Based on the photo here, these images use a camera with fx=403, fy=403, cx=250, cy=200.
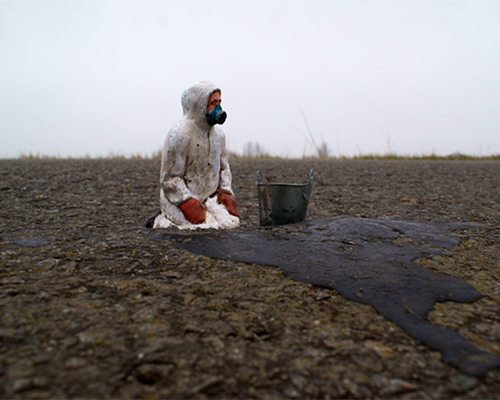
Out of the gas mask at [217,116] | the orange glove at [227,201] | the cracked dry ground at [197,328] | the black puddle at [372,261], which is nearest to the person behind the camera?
the cracked dry ground at [197,328]

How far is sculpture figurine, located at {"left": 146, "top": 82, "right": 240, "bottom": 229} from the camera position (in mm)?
3428

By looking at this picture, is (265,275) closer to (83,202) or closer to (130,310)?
(130,310)

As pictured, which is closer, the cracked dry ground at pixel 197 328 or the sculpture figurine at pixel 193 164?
the cracked dry ground at pixel 197 328

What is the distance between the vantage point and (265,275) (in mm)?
2463

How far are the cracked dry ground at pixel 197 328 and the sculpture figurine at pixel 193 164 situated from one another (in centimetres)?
34

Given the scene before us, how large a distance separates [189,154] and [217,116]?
1.36 ft

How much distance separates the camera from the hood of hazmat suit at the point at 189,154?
135 inches

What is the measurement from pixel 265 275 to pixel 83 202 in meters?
3.50

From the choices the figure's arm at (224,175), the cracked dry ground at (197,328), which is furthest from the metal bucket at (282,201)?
the cracked dry ground at (197,328)

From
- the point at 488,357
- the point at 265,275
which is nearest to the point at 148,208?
the point at 265,275

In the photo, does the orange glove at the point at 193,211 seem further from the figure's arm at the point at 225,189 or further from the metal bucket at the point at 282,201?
the metal bucket at the point at 282,201

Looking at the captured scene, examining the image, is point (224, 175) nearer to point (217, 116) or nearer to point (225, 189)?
point (225, 189)

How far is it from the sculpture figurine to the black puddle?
1.13 ft

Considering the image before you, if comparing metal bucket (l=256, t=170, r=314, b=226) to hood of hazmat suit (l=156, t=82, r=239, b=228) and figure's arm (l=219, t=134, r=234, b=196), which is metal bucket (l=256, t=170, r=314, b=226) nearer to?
figure's arm (l=219, t=134, r=234, b=196)
